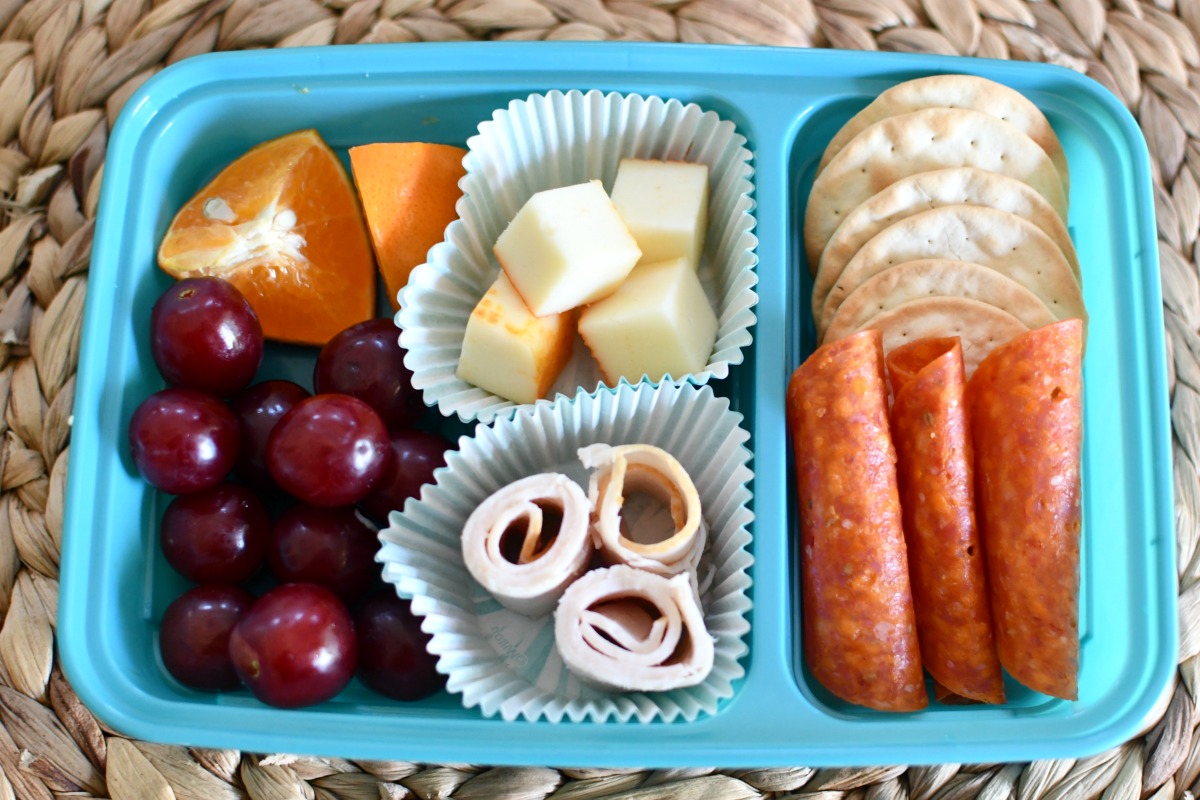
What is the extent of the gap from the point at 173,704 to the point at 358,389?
428mm

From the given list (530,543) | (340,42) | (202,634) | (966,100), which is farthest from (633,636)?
(340,42)

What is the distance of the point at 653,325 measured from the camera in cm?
133

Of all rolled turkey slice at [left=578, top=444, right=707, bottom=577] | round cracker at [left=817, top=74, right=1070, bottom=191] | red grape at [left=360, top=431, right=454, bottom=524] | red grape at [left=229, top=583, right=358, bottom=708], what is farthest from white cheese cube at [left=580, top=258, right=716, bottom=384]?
red grape at [left=229, top=583, right=358, bottom=708]

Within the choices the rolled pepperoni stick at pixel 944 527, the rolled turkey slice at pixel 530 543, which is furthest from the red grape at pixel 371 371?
the rolled pepperoni stick at pixel 944 527

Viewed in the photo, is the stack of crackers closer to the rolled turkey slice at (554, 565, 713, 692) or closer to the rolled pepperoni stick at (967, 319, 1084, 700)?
the rolled pepperoni stick at (967, 319, 1084, 700)

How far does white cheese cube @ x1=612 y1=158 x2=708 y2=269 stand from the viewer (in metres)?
1.42

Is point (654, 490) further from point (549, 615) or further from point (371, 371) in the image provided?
point (371, 371)

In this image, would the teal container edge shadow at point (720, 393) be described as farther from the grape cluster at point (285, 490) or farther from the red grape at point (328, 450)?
the red grape at point (328, 450)

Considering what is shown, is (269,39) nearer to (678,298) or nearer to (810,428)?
(678,298)

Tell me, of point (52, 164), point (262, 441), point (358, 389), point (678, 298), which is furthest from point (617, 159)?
point (52, 164)

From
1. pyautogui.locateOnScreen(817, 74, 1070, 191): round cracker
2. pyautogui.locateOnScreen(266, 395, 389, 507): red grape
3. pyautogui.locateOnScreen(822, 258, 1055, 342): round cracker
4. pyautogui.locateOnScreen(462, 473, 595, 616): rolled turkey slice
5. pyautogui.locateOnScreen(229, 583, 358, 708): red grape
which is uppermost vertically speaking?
pyautogui.locateOnScreen(817, 74, 1070, 191): round cracker

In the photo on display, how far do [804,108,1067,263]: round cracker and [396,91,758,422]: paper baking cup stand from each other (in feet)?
0.47

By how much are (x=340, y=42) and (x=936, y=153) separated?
2.92 ft

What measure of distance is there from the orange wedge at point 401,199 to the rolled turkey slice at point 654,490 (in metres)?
0.41
